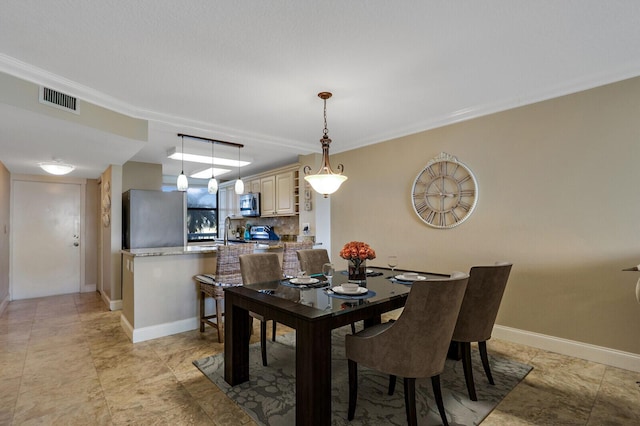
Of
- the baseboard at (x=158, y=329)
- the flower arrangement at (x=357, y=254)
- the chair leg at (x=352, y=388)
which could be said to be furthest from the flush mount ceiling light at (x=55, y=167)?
the chair leg at (x=352, y=388)

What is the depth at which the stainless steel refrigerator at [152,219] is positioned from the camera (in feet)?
14.7

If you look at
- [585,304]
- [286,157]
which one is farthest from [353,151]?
[585,304]

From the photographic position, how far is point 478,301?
2.22 metres

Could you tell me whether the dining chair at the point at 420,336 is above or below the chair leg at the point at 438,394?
above

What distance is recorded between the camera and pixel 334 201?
16.6ft

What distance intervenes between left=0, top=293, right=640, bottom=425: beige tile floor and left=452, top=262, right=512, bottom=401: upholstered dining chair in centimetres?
40

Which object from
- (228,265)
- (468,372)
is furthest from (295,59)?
(468,372)

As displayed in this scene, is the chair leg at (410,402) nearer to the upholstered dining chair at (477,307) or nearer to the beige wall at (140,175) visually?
the upholstered dining chair at (477,307)

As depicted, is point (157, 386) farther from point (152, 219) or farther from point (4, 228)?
point (4, 228)

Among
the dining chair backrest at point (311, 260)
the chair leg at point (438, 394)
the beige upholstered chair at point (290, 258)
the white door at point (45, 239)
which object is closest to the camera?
the chair leg at point (438, 394)

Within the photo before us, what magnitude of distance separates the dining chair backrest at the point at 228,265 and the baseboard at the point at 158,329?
77 cm

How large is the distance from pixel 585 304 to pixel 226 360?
308cm

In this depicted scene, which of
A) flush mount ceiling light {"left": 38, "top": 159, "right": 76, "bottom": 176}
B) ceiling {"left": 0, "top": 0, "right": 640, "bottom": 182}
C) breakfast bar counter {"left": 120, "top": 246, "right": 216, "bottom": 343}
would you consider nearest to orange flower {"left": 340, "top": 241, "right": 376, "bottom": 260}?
ceiling {"left": 0, "top": 0, "right": 640, "bottom": 182}

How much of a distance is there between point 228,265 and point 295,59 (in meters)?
2.15
